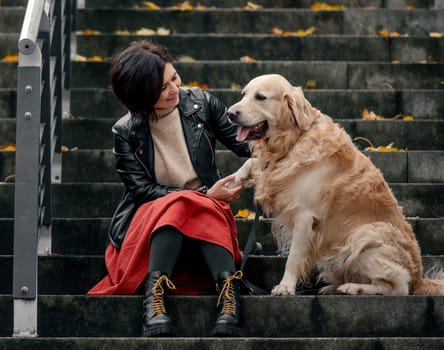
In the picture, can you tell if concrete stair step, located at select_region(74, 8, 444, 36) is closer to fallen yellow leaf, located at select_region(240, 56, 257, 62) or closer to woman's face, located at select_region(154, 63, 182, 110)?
fallen yellow leaf, located at select_region(240, 56, 257, 62)

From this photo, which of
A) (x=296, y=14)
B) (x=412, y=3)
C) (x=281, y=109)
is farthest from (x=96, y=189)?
(x=412, y=3)

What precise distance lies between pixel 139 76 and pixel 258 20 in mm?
3298

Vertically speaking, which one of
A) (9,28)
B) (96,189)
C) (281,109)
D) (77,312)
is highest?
(9,28)

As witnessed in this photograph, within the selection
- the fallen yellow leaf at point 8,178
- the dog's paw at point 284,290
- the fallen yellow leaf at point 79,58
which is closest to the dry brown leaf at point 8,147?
the fallen yellow leaf at point 8,178

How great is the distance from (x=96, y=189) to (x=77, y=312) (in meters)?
1.51

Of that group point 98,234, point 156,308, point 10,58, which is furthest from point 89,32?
point 156,308

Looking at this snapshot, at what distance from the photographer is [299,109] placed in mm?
5848

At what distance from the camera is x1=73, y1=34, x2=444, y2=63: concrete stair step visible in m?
A: 8.59

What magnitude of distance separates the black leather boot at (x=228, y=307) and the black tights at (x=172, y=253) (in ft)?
0.21

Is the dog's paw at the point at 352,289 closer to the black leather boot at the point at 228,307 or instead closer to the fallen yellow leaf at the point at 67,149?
the black leather boot at the point at 228,307

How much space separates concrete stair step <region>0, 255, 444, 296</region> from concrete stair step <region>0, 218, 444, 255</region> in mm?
434

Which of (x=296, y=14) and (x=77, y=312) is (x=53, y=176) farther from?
(x=296, y=14)

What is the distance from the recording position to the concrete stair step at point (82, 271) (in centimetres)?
599

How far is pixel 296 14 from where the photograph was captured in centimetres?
899
